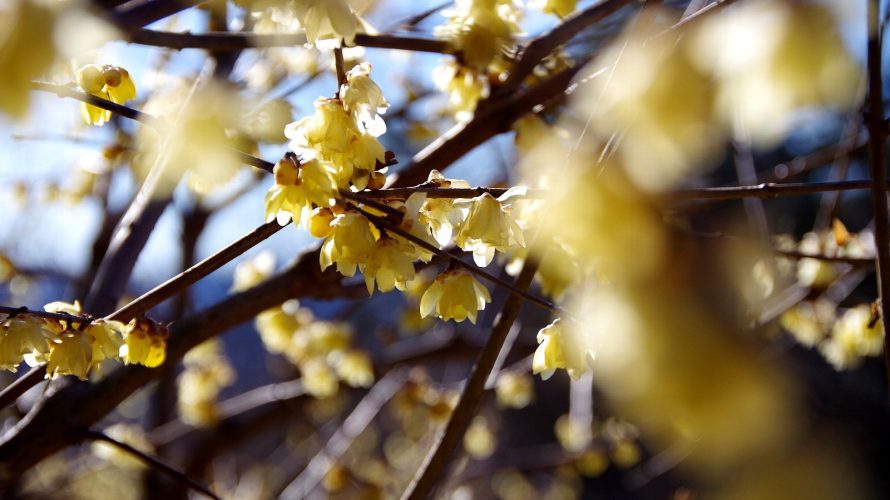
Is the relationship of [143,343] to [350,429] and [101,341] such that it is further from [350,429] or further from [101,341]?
[350,429]

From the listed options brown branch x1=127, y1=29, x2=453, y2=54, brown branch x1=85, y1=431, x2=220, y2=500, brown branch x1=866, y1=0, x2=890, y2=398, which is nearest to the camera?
brown branch x1=866, y1=0, x2=890, y2=398

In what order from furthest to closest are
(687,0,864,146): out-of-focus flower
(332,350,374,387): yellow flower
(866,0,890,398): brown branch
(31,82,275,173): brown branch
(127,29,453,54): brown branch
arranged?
(332,350,374,387): yellow flower, (127,29,453,54): brown branch, (31,82,275,173): brown branch, (866,0,890,398): brown branch, (687,0,864,146): out-of-focus flower

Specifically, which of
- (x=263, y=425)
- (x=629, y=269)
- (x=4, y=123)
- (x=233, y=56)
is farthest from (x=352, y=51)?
(x=263, y=425)

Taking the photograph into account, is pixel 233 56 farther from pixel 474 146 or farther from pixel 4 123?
pixel 4 123

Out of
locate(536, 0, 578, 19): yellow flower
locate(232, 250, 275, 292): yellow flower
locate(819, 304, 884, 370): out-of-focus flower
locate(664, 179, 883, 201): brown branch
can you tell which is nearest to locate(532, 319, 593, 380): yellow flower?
locate(664, 179, 883, 201): brown branch

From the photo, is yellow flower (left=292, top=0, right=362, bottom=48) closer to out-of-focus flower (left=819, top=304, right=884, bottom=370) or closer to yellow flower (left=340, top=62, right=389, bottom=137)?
yellow flower (left=340, top=62, right=389, bottom=137)

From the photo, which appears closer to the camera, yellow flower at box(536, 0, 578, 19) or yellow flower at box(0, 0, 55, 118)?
yellow flower at box(0, 0, 55, 118)
